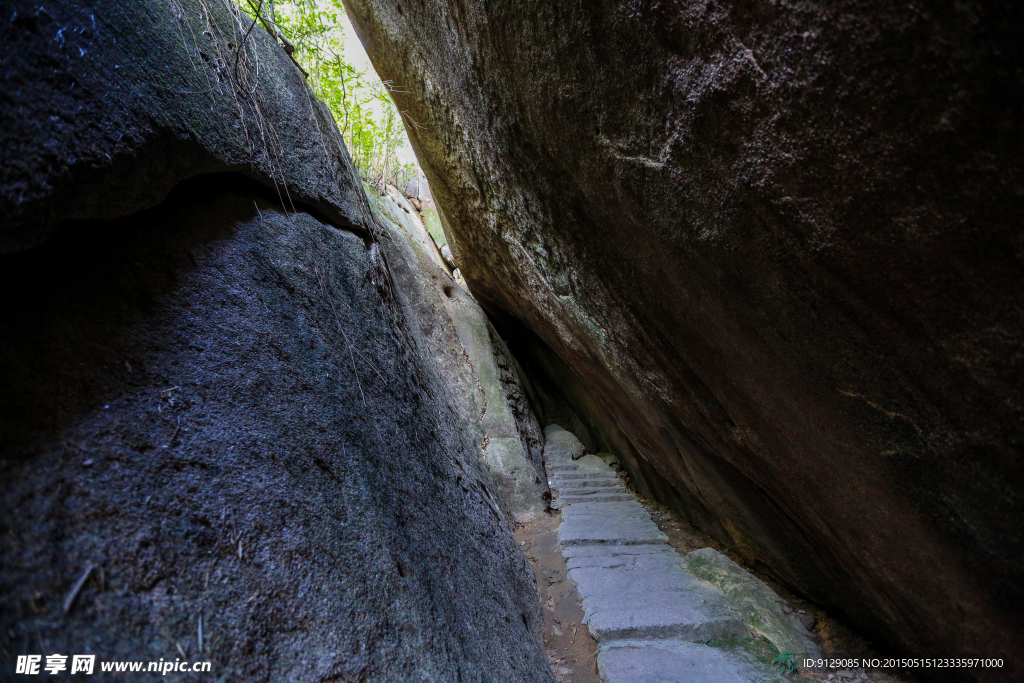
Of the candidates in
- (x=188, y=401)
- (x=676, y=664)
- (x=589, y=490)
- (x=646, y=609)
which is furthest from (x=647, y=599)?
(x=188, y=401)

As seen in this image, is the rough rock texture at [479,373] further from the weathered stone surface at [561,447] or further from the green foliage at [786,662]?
the green foliage at [786,662]

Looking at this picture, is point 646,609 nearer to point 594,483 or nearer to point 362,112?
point 594,483

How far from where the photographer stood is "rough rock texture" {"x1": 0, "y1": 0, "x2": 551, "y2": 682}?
0.91m

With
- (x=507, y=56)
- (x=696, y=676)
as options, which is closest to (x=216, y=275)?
(x=507, y=56)

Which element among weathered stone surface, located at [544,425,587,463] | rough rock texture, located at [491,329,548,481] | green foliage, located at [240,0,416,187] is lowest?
weathered stone surface, located at [544,425,587,463]

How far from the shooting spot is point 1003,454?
4.73ft

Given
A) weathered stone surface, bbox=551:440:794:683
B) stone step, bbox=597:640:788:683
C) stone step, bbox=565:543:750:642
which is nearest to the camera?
stone step, bbox=597:640:788:683

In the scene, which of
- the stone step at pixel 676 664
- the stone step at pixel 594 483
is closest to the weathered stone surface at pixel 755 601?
the stone step at pixel 676 664

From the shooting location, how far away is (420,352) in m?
3.14

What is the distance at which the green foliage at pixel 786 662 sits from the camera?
9.49ft

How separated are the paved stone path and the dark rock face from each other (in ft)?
2.89

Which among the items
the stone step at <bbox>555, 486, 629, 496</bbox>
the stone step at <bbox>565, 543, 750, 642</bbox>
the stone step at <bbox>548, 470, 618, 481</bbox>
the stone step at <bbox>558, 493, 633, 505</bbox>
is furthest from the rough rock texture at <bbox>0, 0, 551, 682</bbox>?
the stone step at <bbox>548, 470, 618, 481</bbox>

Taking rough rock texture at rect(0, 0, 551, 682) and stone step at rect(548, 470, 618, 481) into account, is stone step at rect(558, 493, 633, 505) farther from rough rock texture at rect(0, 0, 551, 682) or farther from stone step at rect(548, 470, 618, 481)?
rough rock texture at rect(0, 0, 551, 682)

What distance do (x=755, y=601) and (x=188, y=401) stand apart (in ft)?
13.2
